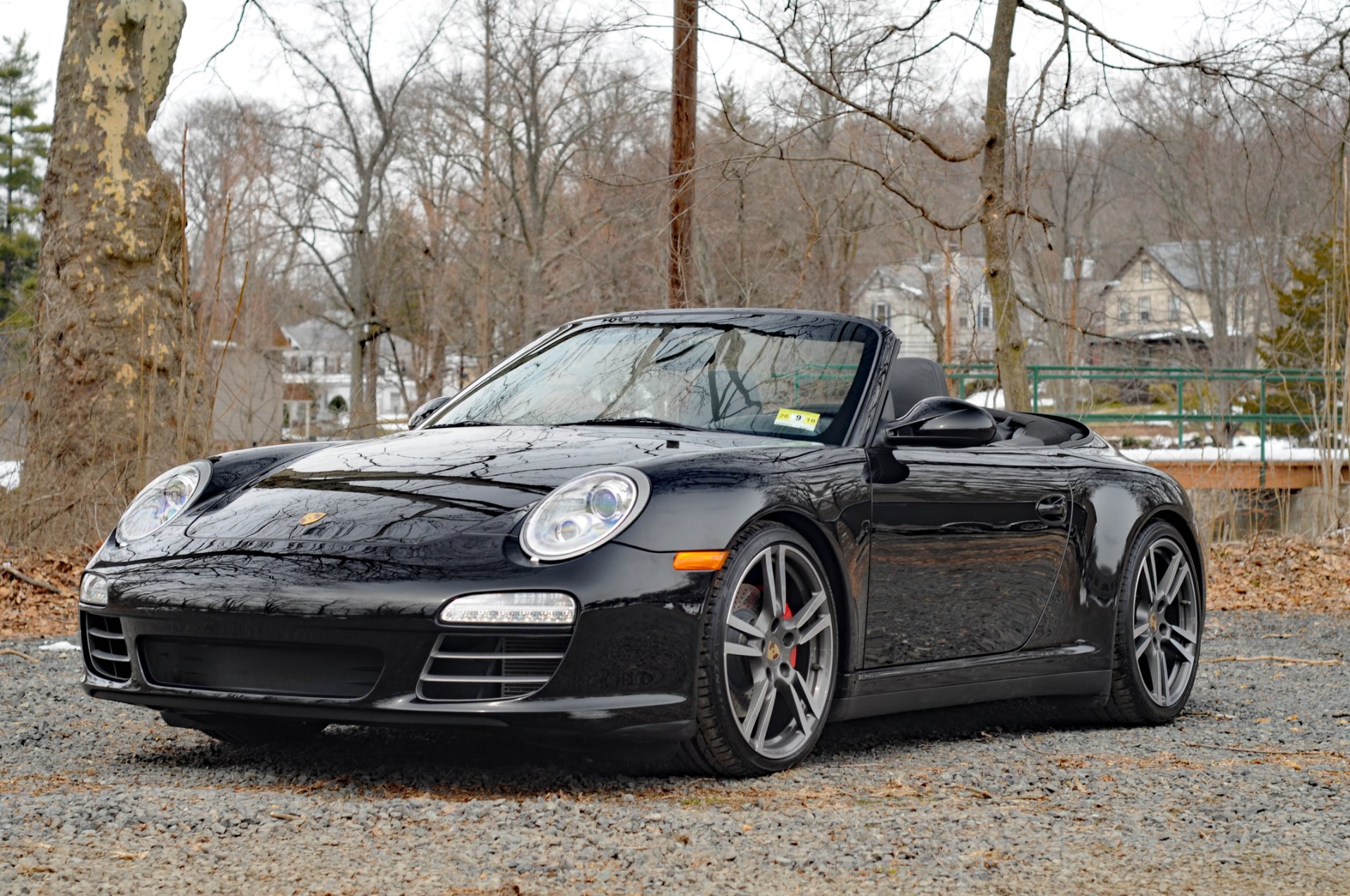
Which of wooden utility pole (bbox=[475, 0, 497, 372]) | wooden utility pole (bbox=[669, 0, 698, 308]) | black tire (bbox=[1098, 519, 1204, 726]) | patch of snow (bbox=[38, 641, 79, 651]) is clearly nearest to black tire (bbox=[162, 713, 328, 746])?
black tire (bbox=[1098, 519, 1204, 726])

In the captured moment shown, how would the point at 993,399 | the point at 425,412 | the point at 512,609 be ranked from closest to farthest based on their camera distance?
the point at 512,609, the point at 425,412, the point at 993,399

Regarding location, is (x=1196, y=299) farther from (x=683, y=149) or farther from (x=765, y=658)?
(x=765, y=658)

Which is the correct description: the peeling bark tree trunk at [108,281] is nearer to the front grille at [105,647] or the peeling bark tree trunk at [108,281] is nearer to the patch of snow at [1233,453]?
the front grille at [105,647]

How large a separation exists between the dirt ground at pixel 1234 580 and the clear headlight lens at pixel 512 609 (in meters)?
5.32

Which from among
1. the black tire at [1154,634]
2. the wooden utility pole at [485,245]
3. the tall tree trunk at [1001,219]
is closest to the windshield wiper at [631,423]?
the black tire at [1154,634]

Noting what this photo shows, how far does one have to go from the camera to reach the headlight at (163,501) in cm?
457

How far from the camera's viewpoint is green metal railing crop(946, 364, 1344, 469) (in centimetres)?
1967

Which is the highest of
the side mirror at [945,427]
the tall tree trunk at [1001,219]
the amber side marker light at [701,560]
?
the tall tree trunk at [1001,219]

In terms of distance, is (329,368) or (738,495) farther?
(329,368)

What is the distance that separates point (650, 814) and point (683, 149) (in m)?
10.9

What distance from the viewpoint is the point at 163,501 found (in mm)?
4684

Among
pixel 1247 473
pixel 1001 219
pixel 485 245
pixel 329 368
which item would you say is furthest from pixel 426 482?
pixel 329 368

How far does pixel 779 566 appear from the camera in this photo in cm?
429

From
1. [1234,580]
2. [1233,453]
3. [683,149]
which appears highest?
[683,149]
